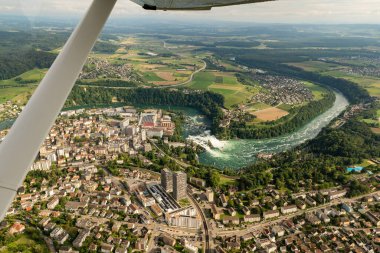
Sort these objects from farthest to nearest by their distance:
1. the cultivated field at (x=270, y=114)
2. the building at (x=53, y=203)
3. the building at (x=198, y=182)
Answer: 1. the cultivated field at (x=270, y=114)
2. the building at (x=198, y=182)
3. the building at (x=53, y=203)

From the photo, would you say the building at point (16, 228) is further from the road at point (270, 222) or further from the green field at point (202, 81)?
the green field at point (202, 81)


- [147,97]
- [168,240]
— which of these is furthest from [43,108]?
[147,97]

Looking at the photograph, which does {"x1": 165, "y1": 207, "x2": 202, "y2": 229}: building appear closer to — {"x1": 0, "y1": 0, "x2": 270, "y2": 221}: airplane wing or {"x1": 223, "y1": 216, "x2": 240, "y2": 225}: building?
{"x1": 223, "y1": 216, "x2": 240, "y2": 225}: building

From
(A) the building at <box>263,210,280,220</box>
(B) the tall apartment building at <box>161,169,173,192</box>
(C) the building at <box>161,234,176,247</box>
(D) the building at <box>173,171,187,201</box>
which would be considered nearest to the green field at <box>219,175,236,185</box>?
(D) the building at <box>173,171,187,201</box>

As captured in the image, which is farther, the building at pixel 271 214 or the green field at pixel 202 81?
the green field at pixel 202 81

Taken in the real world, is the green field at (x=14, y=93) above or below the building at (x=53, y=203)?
above

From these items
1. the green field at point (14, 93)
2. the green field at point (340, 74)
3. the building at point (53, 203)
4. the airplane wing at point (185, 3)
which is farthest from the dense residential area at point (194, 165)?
the airplane wing at point (185, 3)

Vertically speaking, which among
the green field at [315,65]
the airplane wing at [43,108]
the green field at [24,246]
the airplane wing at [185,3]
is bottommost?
the green field at [24,246]

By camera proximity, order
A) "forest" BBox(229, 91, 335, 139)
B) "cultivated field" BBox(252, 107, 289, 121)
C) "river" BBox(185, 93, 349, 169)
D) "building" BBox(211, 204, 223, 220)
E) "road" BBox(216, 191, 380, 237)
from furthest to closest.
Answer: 1. "cultivated field" BBox(252, 107, 289, 121)
2. "forest" BBox(229, 91, 335, 139)
3. "river" BBox(185, 93, 349, 169)
4. "building" BBox(211, 204, 223, 220)
5. "road" BBox(216, 191, 380, 237)
